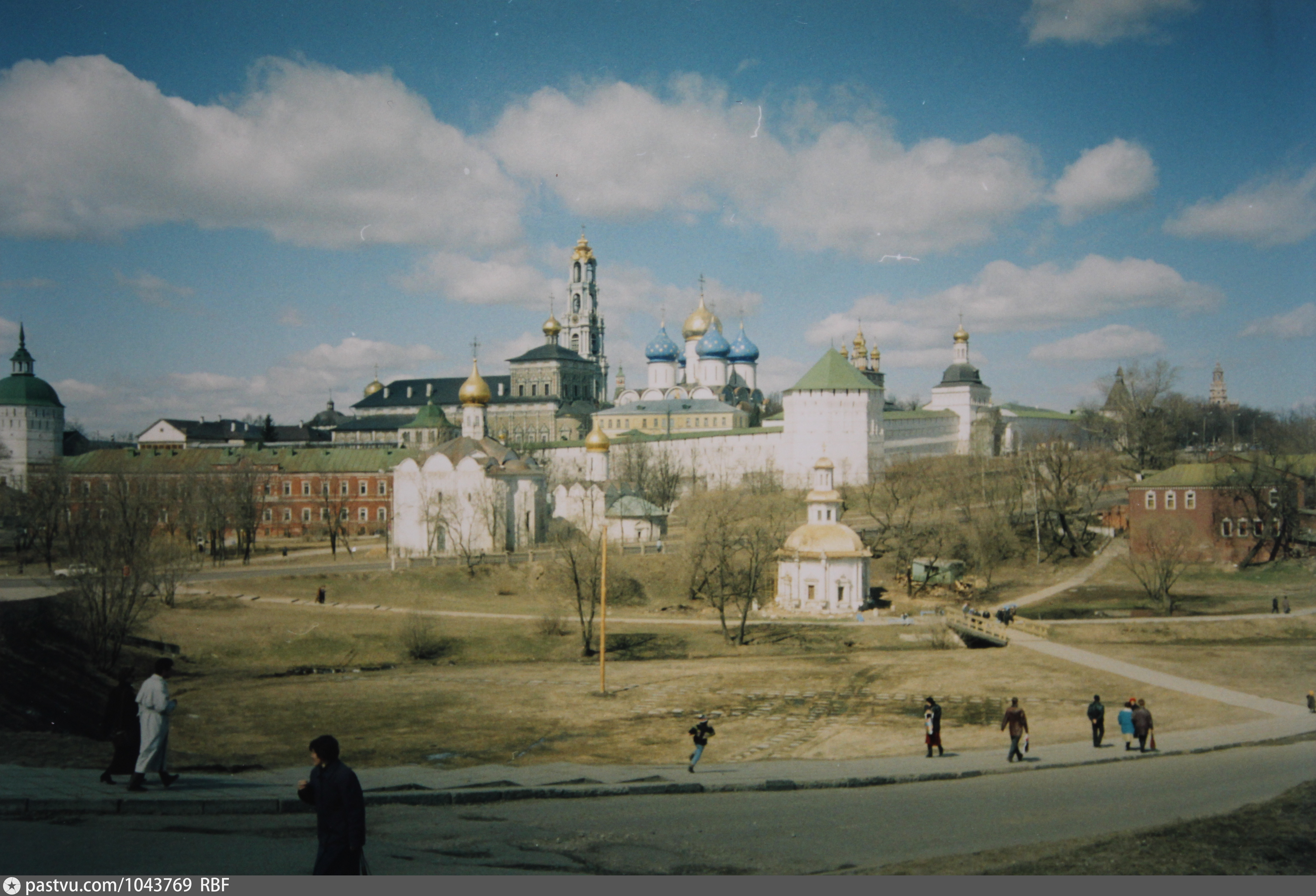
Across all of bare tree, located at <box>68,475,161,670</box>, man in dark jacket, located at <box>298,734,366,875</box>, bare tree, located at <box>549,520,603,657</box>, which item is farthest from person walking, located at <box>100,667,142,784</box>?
bare tree, located at <box>549,520,603,657</box>

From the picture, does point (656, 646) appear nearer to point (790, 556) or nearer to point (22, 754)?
point (790, 556)

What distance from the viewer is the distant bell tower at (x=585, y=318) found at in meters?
116

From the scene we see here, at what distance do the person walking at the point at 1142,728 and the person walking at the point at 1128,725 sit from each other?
0.05m

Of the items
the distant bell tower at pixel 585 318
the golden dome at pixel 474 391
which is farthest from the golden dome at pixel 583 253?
the golden dome at pixel 474 391

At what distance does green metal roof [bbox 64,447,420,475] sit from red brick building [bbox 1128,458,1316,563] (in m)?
37.2

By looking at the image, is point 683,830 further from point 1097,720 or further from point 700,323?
point 700,323

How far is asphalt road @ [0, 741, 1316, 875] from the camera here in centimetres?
807

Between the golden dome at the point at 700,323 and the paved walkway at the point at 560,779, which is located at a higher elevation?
the golden dome at the point at 700,323

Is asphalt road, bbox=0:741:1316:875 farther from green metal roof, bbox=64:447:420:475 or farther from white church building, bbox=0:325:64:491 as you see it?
green metal roof, bbox=64:447:420:475

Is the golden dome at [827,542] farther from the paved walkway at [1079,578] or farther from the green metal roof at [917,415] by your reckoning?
the green metal roof at [917,415]

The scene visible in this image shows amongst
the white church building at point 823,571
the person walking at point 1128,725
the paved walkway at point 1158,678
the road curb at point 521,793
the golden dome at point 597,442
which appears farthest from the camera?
the golden dome at point 597,442

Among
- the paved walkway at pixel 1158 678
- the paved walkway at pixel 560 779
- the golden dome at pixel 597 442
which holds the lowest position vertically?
the paved walkway at pixel 1158 678

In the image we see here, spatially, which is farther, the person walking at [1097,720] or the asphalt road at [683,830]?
the person walking at [1097,720]

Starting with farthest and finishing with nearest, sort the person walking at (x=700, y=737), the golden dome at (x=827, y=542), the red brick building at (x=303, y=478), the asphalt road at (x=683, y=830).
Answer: the red brick building at (x=303, y=478), the golden dome at (x=827, y=542), the person walking at (x=700, y=737), the asphalt road at (x=683, y=830)
